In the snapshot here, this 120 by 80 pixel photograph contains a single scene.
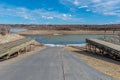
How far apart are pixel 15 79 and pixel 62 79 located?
111 inches

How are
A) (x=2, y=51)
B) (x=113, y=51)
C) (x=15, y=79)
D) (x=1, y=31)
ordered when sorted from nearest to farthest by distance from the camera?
(x=15, y=79) → (x=2, y=51) → (x=113, y=51) → (x=1, y=31)

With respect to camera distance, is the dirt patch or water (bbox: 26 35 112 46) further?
water (bbox: 26 35 112 46)

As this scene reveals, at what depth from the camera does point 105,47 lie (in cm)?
3384

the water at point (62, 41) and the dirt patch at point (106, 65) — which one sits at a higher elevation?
the dirt patch at point (106, 65)

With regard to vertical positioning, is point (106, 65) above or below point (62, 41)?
above

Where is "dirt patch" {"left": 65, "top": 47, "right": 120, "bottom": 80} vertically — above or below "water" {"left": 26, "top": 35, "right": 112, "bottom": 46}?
above

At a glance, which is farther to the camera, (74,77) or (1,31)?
(1,31)

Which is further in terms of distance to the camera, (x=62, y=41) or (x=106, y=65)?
(x=62, y=41)

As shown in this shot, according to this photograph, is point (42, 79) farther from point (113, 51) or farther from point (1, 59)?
point (113, 51)

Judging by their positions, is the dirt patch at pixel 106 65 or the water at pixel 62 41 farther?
the water at pixel 62 41

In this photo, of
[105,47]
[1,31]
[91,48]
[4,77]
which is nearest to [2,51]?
[4,77]

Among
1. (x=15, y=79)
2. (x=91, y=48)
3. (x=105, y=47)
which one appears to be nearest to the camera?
(x=15, y=79)

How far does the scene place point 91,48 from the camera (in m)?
55.3

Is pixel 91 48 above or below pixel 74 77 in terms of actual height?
below
